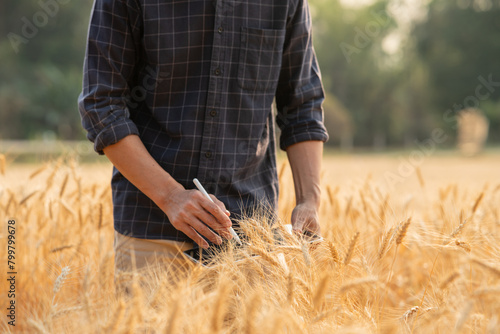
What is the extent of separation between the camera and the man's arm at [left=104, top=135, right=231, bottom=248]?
4.09 ft

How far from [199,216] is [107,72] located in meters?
0.47

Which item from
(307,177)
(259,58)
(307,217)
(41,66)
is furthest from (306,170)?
(41,66)

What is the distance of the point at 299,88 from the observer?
5.39 ft

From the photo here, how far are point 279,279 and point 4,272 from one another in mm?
1239

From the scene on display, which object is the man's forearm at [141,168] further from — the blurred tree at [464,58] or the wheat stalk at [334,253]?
the blurred tree at [464,58]

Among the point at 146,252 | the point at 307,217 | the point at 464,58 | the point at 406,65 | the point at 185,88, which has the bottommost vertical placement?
the point at 146,252

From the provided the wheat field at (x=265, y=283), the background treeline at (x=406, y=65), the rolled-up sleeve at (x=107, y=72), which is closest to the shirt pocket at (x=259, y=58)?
the rolled-up sleeve at (x=107, y=72)

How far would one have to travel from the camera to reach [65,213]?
2158mm

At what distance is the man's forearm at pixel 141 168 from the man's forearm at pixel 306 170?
419 millimetres

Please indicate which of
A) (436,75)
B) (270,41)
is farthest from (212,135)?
(436,75)

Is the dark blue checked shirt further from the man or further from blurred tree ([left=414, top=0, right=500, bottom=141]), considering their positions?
blurred tree ([left=414, top=0, right=500, bottom=141])

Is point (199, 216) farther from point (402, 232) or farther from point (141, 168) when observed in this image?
point (402, 232)

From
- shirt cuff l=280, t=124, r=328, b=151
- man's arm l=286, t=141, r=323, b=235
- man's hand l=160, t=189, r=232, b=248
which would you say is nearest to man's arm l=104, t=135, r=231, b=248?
man's hand l=160, t=189, r=232, b=248

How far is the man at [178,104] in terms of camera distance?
1.37 m
